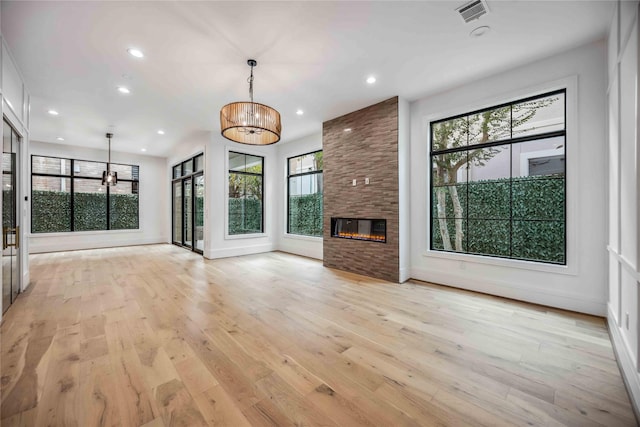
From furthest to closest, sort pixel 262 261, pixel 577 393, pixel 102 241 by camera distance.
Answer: pixel 102 241
pixel 262 261
pixel 577 393

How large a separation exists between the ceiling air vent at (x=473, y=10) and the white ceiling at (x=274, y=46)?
0.07m

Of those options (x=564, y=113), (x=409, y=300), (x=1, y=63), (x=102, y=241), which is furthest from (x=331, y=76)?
(x=102, y=241)

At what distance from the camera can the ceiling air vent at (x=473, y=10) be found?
2.43 metres

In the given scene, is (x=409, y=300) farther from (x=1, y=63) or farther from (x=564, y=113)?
(x=1, y=63)

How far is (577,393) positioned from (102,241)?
34.4 ft

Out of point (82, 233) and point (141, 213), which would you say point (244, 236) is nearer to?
point (141, 213)

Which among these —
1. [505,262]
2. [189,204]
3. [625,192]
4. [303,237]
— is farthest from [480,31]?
[189,204]

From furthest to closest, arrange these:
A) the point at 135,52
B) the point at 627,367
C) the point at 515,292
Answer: the point at 515,292 → the point at 135,52 → the point at 627,367

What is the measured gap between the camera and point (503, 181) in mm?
3961

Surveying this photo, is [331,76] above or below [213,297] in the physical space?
above

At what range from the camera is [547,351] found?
7.48 feet

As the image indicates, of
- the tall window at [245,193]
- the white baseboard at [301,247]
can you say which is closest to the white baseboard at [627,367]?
the white baseboard at [301,247]

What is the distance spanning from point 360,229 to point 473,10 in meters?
3.45

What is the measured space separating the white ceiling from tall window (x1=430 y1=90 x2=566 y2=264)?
72 cm
